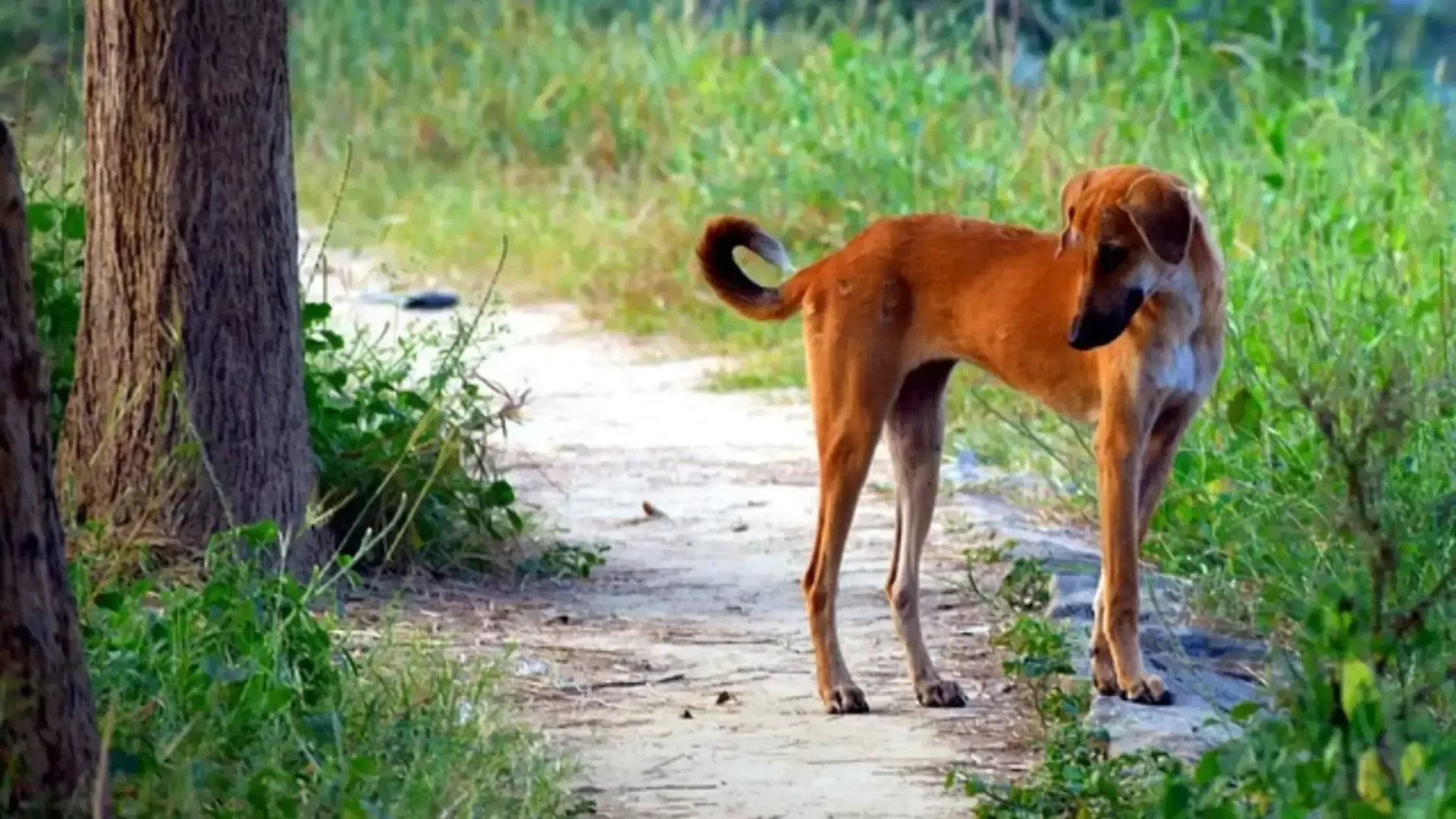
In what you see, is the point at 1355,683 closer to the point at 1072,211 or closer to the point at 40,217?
the point at 1072,211

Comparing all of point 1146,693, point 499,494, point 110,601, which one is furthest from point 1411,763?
point 499,494

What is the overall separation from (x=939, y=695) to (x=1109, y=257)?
40.9 inches

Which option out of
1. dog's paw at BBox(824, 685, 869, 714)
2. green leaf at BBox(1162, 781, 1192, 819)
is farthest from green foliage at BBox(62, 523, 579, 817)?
green leaf at BBox(1162, 781, 1192, 819)

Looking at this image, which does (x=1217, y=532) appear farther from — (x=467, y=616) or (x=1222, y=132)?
(x=1222, y=132)

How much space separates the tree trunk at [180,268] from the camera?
225 inches

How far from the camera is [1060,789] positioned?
4594mm

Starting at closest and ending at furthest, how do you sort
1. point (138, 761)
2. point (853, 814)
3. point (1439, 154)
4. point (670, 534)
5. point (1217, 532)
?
point (138, 761) < point (853, 814) < point (1217, 532) < point (670, 534) < point (1439, 154)

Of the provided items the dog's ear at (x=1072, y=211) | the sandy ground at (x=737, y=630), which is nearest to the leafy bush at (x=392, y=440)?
the sandy ground at (x=737, y=630)

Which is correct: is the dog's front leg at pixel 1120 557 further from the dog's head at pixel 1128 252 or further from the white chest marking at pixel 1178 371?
the dog's head at pixel 1128 252

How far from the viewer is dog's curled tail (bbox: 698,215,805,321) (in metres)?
5.63

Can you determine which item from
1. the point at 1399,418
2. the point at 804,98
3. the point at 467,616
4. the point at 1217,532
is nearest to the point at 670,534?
the point at 467,616

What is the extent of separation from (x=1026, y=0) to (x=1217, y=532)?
29.6 feet

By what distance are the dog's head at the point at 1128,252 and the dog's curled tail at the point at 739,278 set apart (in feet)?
2.51

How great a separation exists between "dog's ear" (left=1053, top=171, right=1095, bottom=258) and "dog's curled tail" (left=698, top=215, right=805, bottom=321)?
0.61 metres
